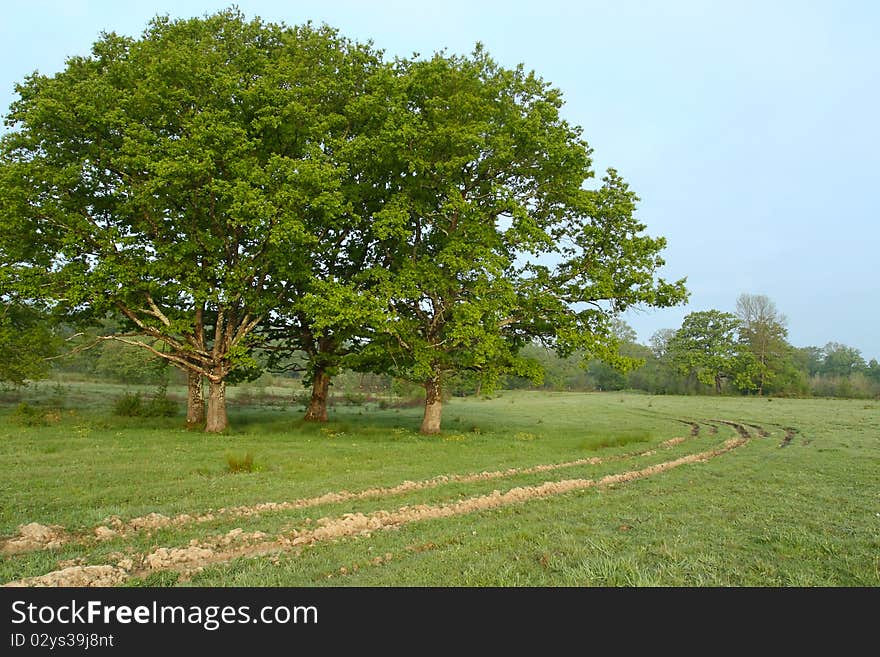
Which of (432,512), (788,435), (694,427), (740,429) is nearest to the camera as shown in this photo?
(432,512)

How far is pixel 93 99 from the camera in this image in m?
20.5

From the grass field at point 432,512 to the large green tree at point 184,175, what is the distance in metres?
6.38

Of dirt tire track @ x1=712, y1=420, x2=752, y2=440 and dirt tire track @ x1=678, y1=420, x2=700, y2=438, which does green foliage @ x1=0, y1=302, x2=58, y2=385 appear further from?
dirt tire track @ x1=712, y1=420, x2=752, y2=440

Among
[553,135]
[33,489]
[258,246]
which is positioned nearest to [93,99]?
[258,246]

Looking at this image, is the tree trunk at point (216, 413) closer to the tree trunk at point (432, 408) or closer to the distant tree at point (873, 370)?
the tree trunk at point (432, 408)

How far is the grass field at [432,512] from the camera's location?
6.12 metres

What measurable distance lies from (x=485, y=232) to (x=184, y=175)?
13.2 m

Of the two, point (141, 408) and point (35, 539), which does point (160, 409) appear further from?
point (35, 539)

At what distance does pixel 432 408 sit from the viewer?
2584 cm

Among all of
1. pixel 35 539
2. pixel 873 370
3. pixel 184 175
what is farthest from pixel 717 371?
pixel 35 539

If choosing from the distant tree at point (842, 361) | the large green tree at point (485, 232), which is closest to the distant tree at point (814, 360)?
the distant tree at point (842, 361)

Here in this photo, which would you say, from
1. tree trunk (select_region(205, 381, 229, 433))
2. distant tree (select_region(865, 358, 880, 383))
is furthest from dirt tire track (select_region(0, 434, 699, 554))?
distant tree (select_region(865, 358, 880, 383))

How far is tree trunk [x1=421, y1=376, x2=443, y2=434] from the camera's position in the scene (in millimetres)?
25500
